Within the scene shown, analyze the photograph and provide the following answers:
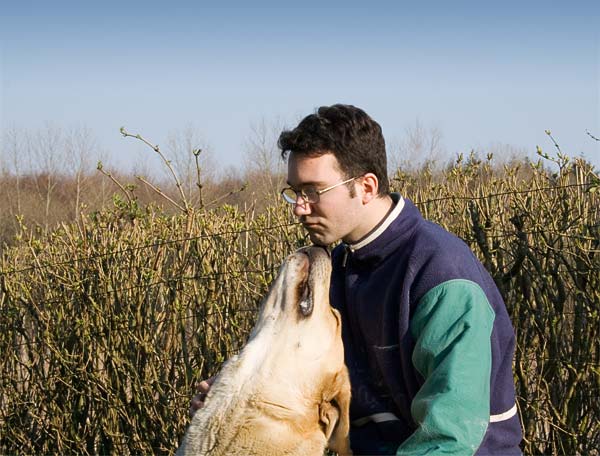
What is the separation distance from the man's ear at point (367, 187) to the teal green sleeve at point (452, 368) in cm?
55

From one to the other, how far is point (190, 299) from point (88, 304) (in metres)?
0.95

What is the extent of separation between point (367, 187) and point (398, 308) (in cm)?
51

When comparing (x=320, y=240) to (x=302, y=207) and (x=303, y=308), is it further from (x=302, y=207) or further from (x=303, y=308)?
(x=303, y=308)

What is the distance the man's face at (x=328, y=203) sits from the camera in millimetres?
2973

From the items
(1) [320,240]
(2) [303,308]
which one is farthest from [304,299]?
(1) [320,240]

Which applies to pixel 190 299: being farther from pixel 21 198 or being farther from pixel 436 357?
pixel 21 198

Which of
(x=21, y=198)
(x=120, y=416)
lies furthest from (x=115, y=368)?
(x=21, y=198)

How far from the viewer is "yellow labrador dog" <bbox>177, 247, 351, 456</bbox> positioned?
2.58m

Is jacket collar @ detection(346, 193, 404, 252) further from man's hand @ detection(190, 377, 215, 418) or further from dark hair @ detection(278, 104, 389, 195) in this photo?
man's hand @ detection(190, 377, 215, 418)

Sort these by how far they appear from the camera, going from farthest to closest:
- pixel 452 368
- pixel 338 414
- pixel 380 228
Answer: pixel 380 228 < pixel 338 414 < pixel 452 368

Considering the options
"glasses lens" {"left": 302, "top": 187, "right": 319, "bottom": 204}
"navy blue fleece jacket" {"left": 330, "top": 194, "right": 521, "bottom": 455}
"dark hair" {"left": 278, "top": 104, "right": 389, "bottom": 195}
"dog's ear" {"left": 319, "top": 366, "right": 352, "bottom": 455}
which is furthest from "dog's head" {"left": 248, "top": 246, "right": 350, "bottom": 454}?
"dark hair" {"left": 278, "top": 104, "right": 389, "bottom": 195}

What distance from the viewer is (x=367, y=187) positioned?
3004 millimetres

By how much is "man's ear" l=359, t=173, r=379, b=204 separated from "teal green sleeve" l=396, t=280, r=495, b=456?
1.80ft

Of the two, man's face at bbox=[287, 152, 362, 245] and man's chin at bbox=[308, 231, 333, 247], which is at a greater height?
man's face at bbox=[287, 152, 362, 245]
